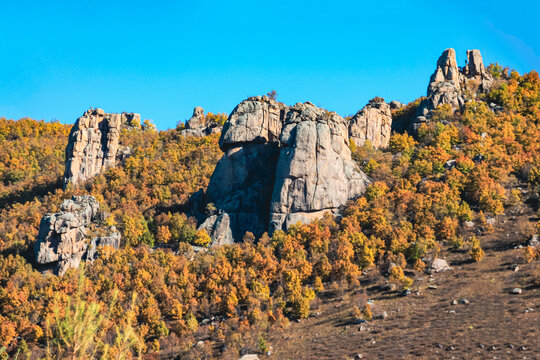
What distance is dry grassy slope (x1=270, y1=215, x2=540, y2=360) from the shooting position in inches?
1362

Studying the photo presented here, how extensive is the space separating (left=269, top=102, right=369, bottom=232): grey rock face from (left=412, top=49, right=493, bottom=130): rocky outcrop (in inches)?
Result: 939

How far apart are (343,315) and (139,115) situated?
98.8m

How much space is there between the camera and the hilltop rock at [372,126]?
3442 inches

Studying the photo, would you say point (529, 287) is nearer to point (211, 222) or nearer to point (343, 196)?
point (343, 196)

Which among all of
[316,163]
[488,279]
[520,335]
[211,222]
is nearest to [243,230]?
[211,222]

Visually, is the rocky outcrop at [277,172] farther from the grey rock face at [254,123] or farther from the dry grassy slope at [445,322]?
the dry grassy slope at [445,322]

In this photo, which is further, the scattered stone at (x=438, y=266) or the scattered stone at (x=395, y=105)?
the scattered stone at (x=395, y=105)

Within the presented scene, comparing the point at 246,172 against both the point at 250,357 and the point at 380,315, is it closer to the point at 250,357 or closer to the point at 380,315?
the point at 380,315

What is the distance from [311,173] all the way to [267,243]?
12.2 m

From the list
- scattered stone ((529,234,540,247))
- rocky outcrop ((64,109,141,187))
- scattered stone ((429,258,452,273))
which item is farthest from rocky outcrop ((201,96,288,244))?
scattered stone ((529,234,540,247))

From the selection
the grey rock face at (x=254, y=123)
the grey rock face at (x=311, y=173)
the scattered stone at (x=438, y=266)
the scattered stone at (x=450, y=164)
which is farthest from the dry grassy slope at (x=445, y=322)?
the grey rock face at (x=254, y=123)

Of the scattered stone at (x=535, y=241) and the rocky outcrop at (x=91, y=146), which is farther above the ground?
the rocky outcrop at (x=91, y=146)

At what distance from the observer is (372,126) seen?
88875 mm

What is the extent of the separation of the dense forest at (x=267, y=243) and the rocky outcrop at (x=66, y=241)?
1.93 m
